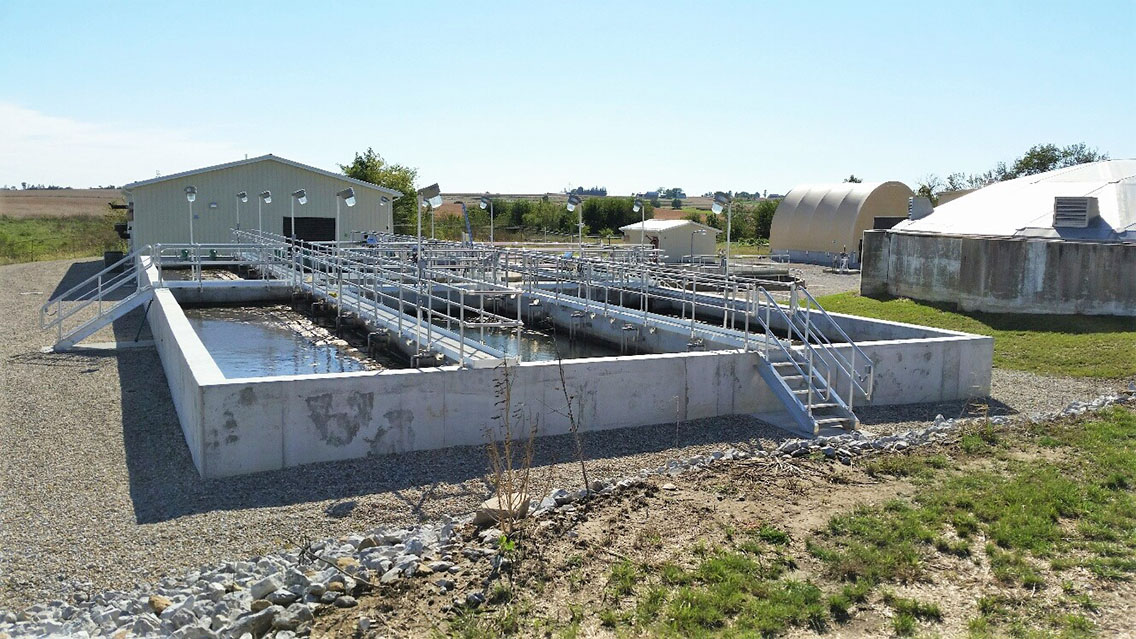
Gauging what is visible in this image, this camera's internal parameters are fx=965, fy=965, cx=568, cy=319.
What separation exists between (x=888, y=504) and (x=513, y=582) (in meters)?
3.45

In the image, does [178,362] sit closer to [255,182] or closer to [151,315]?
[151,315]

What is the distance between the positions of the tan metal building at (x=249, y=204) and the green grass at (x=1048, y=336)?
18992 mm

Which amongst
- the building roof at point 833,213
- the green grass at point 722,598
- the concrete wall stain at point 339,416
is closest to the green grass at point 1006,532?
the green grass at point 722,598

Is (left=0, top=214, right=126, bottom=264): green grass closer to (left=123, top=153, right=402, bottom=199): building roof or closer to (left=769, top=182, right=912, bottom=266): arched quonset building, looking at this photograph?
(left=123, top=153, right=402, bottom=199): building roof

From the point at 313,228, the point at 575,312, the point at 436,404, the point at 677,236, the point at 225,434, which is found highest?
the point at 313,228

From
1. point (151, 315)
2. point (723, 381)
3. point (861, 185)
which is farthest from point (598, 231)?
point (723, 381)

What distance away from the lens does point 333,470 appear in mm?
9422

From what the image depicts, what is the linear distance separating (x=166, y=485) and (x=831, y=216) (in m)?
39.2

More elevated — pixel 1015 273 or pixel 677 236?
pixel 677 236

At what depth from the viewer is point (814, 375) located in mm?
12594

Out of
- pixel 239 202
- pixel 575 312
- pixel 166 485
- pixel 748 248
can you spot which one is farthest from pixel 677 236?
pixel 166 485

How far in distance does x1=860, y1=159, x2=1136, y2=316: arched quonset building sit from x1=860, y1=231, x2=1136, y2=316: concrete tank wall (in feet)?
0.07

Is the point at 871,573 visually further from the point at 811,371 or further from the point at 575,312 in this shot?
the point at 575,312

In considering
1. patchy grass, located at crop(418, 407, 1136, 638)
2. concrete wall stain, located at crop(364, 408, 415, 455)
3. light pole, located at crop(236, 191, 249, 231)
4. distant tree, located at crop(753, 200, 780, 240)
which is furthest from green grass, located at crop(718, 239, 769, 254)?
patchy grass, located at crop(418, 407, 1136, 638)
